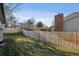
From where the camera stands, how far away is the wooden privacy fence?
4.38 m

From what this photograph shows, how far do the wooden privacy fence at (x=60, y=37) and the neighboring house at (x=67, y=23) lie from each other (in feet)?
0.28

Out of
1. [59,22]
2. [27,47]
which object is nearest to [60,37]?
[59,22]

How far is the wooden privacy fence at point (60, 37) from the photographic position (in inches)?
172

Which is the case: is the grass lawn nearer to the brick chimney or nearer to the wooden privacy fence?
the wooden privacy fence

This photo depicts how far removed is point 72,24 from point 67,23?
3.3 inches

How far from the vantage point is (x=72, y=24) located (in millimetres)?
4328

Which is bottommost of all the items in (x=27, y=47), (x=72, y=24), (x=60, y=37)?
(x=27, y=47)

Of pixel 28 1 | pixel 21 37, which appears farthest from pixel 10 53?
pixel 28 1

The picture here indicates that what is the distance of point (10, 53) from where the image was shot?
14.2 ft

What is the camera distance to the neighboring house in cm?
430

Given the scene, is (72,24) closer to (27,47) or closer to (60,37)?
(60,37)

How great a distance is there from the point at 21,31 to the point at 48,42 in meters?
0.49

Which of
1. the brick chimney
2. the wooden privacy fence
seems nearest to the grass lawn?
the wooden privacy fence

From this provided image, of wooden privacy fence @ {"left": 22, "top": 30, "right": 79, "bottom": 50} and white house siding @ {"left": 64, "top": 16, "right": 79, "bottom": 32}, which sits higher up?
white house siding @ {"left": 64, "top": 16, "right": 79, "bottom": 32}
